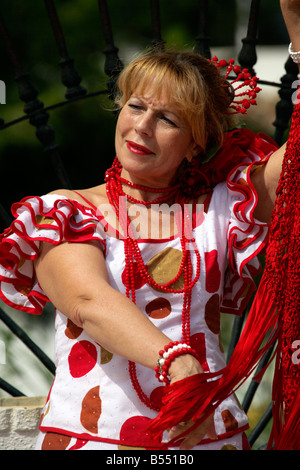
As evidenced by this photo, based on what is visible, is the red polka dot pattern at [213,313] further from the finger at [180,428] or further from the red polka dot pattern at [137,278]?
the finger at [180,428]

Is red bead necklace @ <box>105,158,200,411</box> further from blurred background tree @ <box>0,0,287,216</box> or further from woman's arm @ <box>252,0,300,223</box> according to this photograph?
blurred background tree @ <box>0,0,287,216</box>

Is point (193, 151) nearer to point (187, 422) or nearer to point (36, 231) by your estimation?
point (36, 231)

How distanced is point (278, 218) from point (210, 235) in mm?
201

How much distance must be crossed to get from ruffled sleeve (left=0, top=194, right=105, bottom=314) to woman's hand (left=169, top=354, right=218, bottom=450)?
1.18ft

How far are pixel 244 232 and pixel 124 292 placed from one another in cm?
30

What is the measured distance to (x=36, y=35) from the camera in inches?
123

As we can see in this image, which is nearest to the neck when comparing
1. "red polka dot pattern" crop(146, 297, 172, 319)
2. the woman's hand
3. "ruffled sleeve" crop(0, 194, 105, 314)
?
"ruffled sleeve" crop(0, 194, 105, 314)

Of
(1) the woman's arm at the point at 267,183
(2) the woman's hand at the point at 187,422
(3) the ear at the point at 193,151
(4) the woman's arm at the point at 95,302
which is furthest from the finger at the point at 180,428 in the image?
(3) the ear at the point at 193,151

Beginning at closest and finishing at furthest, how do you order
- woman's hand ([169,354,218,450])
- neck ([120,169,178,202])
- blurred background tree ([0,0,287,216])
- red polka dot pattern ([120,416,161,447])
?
woman's hand ([169,354,218,450]) < red polka dot pattern ([120,416,161,447]) < neck ([120,169,178,202]) < blurred background tree ([0,0,287,216])

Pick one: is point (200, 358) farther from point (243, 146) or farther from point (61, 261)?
point (243, 146)

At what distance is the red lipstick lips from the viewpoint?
5.06ft

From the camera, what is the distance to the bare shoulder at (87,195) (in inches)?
62.2

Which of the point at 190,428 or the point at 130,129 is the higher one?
the point at 130,129
